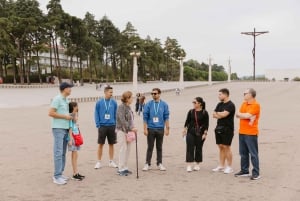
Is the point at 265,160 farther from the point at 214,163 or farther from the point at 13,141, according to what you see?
the point at 13,141

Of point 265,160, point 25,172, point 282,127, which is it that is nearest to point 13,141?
point 25,172

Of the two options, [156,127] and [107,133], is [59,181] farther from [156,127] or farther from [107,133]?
[156,127]

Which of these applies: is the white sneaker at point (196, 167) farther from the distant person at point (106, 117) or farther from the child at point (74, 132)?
the child at point (74, 132)

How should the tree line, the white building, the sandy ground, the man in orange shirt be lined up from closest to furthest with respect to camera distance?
the sandy ground → the man in orange shirt → the tree line → the white building

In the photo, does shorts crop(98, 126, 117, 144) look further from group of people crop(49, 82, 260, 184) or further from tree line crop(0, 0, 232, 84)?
tree line crop(0, 0, 232, 84)

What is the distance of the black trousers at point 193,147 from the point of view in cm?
792

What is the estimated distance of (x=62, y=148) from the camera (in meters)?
6.95

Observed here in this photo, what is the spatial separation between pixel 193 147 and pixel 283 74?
129869mm

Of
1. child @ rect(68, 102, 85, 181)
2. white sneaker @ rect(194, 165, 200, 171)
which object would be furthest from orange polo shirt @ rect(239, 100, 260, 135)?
child @ rect(68, 102, 85, 181)

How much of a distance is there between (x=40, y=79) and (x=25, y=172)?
191 feet

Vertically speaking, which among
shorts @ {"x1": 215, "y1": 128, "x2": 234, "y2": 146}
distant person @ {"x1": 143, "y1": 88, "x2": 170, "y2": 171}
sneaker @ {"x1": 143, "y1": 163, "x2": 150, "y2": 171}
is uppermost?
distant person @ {"x1": 143, "y1": 88, "x2": 170, "y2": 171}

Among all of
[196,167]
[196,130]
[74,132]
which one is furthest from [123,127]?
[196,167]

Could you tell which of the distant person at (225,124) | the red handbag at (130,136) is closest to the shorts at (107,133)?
the red handbag at (130,136)

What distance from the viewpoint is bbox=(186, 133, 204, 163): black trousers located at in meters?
7.92
